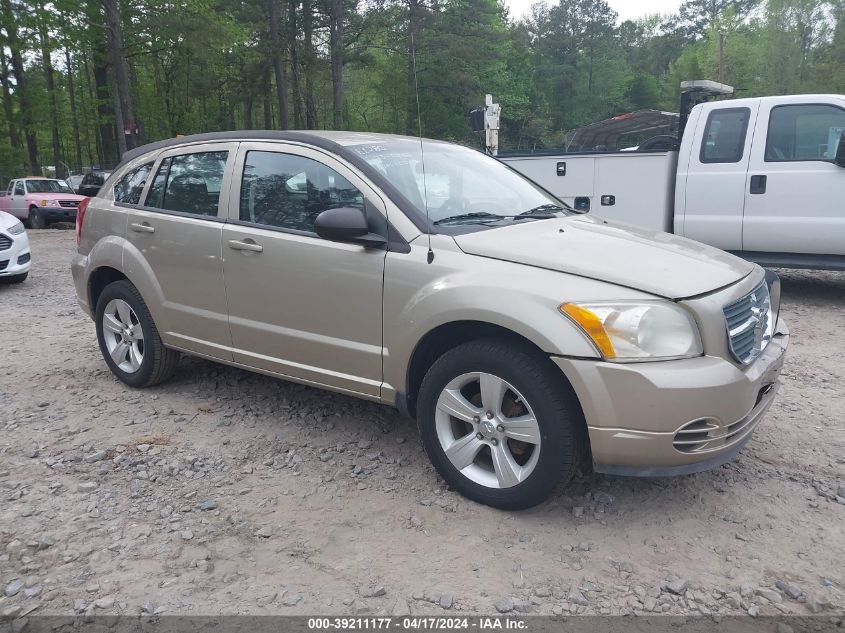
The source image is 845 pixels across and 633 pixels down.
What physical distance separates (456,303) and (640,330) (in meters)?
0.81

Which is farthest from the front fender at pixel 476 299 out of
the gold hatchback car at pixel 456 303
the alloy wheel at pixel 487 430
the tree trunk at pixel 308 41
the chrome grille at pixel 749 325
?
the tree trunk at pixel 308 41

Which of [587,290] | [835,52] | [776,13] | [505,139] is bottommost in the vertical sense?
[587,290]

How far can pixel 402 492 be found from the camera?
337 centimetres

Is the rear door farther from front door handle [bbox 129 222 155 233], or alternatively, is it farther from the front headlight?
the front headlight

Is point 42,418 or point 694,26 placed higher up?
point 694,26

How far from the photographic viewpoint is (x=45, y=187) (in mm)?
21141

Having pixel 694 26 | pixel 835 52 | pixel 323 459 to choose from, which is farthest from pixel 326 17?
pixel 694 26

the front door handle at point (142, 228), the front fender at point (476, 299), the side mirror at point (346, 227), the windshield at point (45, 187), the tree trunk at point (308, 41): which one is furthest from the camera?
the tree trunk at point (308, 41)

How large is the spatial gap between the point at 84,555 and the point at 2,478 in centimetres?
106

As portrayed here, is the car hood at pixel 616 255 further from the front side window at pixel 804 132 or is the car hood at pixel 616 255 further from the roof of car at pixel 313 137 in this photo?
the front side window at pixel 804 132

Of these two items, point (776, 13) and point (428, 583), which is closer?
point (428, 583)

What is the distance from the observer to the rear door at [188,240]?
13.5 ft

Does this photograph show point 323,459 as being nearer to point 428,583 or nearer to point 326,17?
point 428,583

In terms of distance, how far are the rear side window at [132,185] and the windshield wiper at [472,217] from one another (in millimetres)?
2450
